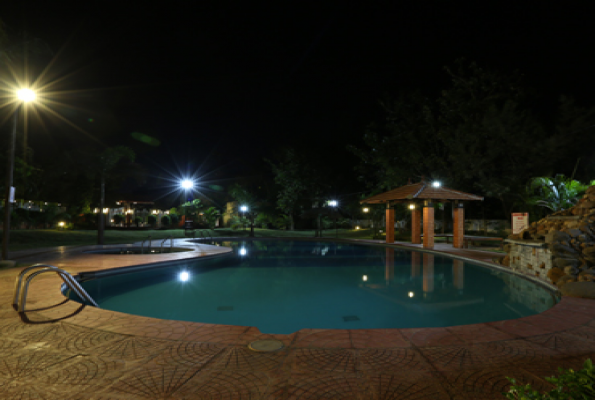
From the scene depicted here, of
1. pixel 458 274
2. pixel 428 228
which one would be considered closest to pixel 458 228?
pixel 428 228

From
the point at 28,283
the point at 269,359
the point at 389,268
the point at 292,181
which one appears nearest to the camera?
the point at 269,359

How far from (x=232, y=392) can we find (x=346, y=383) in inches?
35.6

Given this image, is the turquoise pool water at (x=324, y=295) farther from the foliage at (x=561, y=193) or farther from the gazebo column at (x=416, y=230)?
the gazebo column at (x=416, y=230)

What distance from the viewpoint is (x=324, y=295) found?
7766 mm

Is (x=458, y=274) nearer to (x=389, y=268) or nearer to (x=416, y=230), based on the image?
(x=389, y=268)

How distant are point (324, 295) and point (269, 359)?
4.81 m

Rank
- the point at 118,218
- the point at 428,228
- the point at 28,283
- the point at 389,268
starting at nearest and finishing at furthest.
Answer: the point at 28,283
the point at 389,268
the point at 428,228
the point at 118,218

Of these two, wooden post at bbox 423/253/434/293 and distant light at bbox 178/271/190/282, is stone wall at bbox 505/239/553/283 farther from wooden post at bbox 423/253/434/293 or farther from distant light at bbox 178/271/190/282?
distant light at bbox 178/271/190/282

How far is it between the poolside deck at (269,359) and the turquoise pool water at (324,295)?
75.3 inches

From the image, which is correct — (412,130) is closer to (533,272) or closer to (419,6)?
(419,6)

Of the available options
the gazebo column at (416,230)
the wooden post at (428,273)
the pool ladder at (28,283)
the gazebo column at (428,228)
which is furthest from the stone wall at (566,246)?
the gazebo column at (416,230)

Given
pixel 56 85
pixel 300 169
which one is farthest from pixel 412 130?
pixel 56 85

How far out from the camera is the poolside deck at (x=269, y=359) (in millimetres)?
2514

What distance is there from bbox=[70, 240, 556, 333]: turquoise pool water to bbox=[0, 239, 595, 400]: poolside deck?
191 centimetres
